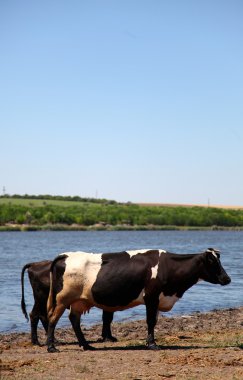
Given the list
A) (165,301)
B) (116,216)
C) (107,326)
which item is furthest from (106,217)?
(165,301)

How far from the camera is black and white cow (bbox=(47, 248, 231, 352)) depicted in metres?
14.0

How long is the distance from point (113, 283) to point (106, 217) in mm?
106492

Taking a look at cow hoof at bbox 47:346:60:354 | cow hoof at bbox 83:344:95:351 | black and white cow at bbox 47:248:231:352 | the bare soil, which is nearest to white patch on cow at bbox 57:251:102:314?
black and white cow at bbox 47:248:231:352

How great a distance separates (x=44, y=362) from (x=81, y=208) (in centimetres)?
11438

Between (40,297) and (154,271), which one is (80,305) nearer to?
(154,271)

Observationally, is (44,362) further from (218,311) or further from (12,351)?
(218,311)

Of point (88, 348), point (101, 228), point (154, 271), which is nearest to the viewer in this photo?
point (88, 348)

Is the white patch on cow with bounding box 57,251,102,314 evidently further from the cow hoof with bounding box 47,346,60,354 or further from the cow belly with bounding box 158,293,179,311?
the cow belly with bounding box 158,293,179,311

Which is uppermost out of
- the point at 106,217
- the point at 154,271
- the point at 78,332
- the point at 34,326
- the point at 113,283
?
the point at 106,217

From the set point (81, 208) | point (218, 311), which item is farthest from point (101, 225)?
point (218, 311)

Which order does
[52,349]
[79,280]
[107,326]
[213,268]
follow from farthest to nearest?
[107,326]
[213,268]
[79,280]
[52,349]

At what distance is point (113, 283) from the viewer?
1406 cm

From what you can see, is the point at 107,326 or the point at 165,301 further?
the point at 107,326

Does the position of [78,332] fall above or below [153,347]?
above
